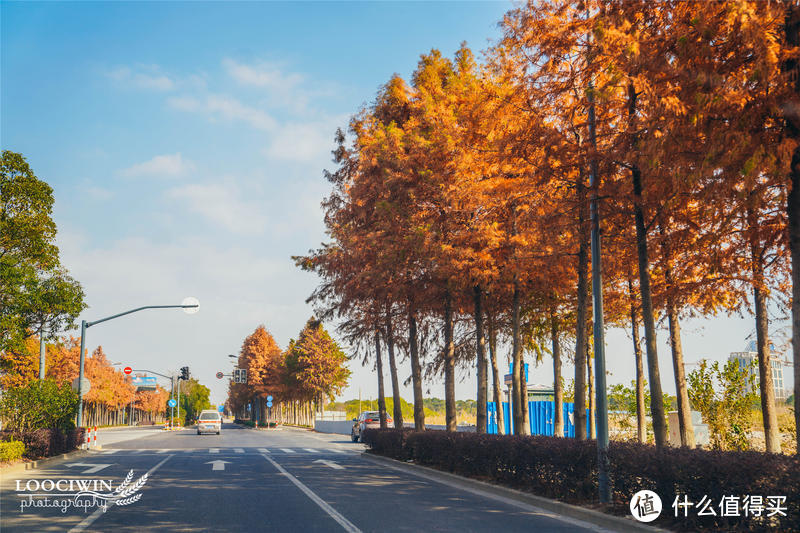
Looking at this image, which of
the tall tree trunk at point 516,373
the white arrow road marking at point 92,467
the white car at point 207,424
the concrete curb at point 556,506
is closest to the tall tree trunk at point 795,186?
the concrete curb at point 556,506

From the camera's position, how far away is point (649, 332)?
39.2ft

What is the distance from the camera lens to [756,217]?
12094 mm

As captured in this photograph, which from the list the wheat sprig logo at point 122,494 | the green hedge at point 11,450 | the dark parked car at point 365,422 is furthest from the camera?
the dark parked car at point 365,422

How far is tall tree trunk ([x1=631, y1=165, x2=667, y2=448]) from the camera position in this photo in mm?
11609

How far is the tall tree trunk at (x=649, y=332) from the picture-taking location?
1161cm

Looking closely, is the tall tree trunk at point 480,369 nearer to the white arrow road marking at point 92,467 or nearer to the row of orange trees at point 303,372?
the white arrow road marking at point 92,467

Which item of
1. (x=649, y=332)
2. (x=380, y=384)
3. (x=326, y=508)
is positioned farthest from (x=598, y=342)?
(x=380, y=384)

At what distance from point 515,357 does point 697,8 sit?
1074 centimetres

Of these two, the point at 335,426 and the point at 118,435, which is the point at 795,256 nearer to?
the point at 335,426

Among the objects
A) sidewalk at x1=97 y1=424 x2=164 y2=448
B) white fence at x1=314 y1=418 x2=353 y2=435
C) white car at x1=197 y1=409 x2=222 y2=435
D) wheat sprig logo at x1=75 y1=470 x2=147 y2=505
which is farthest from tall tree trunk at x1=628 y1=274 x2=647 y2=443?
white car at x1=197 y1=409 x2=222 y2=435

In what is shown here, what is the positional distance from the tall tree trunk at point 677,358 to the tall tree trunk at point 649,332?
95 centimetres

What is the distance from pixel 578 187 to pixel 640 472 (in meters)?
6.68

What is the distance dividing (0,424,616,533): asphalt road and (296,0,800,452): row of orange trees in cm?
337

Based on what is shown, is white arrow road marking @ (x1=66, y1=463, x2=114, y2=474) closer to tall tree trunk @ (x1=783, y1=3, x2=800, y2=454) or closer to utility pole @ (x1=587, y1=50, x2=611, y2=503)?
utility pole @ (x1=587, y1=50, x2=611, y2=503)
